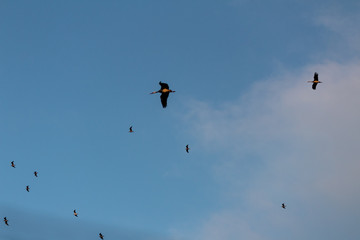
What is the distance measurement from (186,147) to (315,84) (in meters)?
17.9

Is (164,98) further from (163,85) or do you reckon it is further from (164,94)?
(163,85)

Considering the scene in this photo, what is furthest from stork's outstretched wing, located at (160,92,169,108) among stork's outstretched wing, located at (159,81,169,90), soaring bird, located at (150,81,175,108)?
stork's outstretched wing, located at (159,81,169,90)

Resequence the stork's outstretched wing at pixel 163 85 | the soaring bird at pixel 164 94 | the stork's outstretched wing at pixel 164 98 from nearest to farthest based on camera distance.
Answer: the stork's outstretched wing at pixel 163 85
the soaring bird at pixel 164 94
the stork's outstretched wing at pixel 164 98

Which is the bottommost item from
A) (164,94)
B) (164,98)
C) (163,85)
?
(164,98)

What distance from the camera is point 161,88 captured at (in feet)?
186

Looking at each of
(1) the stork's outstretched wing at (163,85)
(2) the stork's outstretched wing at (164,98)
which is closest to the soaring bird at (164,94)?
(2) the stork's outstretched wing at (164,98)

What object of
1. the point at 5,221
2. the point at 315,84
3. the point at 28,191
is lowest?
the point at 5,221

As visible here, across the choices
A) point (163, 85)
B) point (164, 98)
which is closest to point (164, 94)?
point (164, 98)

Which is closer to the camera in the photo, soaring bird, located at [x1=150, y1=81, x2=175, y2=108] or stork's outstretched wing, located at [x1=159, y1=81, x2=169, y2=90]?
stork's outstretched wing, located at [x1=159, y1=81, x2=169, y2=90]

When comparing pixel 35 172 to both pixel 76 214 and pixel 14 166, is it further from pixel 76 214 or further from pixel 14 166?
pixel 76 214

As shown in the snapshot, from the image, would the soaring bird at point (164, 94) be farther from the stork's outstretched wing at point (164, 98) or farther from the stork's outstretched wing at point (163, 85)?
the stork's outstretched wing at point (163, 85)

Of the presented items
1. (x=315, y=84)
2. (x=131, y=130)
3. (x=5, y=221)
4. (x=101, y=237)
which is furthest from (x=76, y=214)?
(x=315, y=84)

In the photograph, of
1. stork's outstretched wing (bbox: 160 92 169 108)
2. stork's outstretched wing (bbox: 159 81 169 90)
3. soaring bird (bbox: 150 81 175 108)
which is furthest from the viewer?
stork's outstretched wing (bbox: 160 92 169 108)

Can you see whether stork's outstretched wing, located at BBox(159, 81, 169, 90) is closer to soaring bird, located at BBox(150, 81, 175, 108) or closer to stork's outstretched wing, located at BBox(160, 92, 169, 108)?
soaring bird, located at BBox(150, 81, 175, 108)
